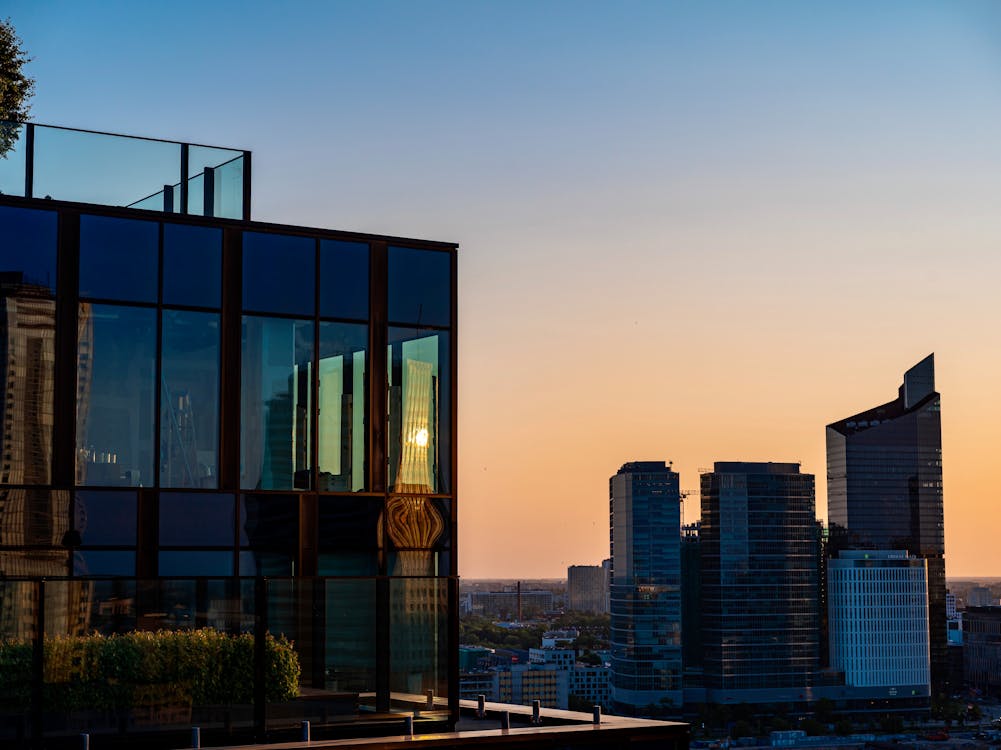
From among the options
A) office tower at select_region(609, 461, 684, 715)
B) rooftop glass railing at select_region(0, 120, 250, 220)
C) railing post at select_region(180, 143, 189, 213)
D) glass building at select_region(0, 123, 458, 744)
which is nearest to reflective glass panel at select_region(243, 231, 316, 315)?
glass building at select_region(0, 123, 458, 744)

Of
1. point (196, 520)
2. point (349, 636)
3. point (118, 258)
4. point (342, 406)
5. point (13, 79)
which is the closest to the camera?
point (349, 636)

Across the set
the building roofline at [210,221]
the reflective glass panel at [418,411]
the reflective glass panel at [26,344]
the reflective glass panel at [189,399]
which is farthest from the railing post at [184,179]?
the reflective glass panel at [418,411]

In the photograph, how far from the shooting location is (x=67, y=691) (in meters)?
12.3

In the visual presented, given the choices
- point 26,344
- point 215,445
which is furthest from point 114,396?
Answer: point 215,445

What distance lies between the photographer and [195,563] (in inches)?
558

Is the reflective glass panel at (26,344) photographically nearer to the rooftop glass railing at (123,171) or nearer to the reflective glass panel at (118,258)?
the reflective glass panel at (118,258)

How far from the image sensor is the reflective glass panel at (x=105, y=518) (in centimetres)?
1377

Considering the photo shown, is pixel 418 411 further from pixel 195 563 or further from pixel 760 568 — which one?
pixel 760 568

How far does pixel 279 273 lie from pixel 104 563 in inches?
130

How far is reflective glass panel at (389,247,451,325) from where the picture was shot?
1553 centimetres

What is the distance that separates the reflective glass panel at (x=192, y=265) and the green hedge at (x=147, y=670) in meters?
3.33

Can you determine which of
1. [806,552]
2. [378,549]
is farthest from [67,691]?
[806,552]

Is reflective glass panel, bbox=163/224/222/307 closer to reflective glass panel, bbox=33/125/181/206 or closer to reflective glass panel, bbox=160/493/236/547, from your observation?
reflective glass panel, bbox=33/125/181/206

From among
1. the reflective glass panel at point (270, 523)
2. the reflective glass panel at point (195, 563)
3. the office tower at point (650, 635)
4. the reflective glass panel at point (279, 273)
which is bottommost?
the office tower at point (650, 635)
